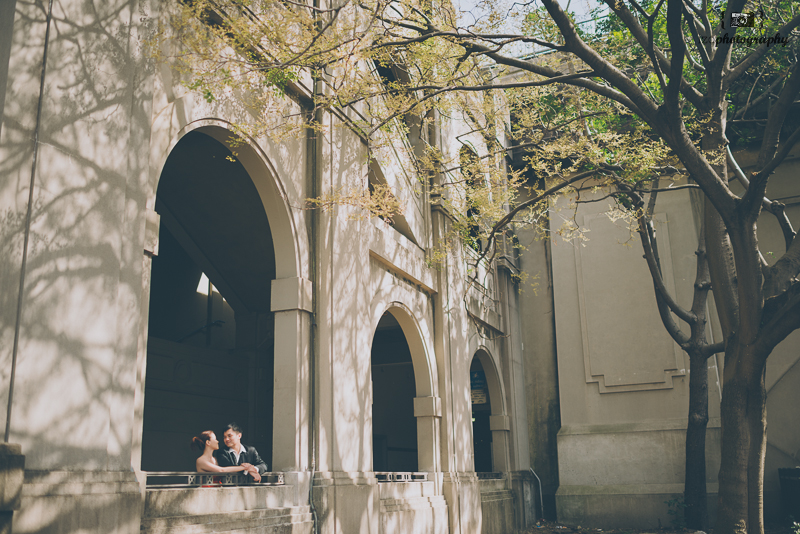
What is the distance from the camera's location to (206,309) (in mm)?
15109

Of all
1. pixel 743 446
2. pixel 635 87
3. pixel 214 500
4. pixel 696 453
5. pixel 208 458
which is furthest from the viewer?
pixel 696 453

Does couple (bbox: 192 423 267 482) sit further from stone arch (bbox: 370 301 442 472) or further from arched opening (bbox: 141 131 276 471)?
stone arch (bbox: 370 301 442 472)

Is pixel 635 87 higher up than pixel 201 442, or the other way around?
pixel 635 87

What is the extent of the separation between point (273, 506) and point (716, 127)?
7341 millimetres

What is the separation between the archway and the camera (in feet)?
33.8

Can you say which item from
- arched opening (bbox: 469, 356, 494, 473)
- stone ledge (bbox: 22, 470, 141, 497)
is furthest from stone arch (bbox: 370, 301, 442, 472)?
stone ledge (bbox: 22, 470, 141, 497)

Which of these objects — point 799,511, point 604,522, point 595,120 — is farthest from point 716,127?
point 604,522

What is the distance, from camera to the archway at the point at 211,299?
33.8 feet

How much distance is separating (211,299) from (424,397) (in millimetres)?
5427

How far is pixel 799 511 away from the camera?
550 inches

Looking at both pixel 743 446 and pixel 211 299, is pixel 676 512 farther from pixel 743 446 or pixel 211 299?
pixel 211 299

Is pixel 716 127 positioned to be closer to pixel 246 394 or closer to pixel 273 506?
pixel 273 506

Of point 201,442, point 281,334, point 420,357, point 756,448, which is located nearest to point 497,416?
point 420,357

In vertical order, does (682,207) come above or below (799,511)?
above
